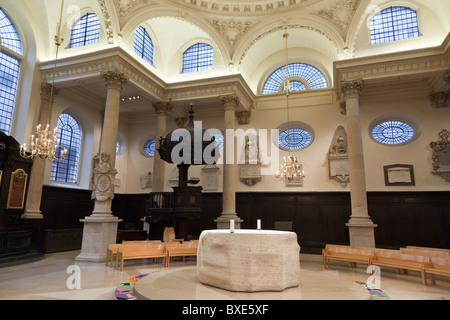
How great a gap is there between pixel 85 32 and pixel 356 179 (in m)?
13.5

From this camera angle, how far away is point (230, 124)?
44.9ft

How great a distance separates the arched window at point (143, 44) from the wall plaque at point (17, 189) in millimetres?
7459

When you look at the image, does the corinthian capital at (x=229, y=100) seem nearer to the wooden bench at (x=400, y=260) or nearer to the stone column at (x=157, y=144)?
the stone column at (x=157, y=144)

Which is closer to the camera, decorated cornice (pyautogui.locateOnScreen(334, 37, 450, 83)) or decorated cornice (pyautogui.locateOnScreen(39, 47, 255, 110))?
decorated cornice (pyautogui.locateOnScreen(334, 37, 450, 83))

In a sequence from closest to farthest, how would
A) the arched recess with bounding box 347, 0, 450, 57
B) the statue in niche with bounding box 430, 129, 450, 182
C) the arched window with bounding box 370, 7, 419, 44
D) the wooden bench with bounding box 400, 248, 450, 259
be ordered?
the wooden bench with bounding box 400, 248, 450, 259 < the arched recess with bounding box 347, 0, 450, 57 < the statue in niche with bounding box 430, 129, 450, 182 < the arched window with bounding box 370, 7, 419, 44

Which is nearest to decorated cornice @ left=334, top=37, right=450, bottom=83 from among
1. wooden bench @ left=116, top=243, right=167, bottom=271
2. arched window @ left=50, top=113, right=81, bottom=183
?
wooden bench @ left=116, top=243, right=167, bottom=271

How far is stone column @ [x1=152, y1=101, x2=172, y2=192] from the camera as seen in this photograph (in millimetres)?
14070

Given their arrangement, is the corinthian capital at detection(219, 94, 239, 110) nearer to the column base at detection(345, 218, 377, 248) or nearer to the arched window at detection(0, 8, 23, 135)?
the column base at detection(345, 218, 377, 248)

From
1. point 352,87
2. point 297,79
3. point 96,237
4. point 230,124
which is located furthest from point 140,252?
point 297,79

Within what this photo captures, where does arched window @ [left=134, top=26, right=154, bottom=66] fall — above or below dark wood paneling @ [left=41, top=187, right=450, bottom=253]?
above

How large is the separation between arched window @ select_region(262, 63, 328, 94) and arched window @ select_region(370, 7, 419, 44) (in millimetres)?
3209

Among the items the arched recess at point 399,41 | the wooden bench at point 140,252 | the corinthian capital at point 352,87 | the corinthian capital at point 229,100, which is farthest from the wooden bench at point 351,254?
the arched recess at point 399,41
